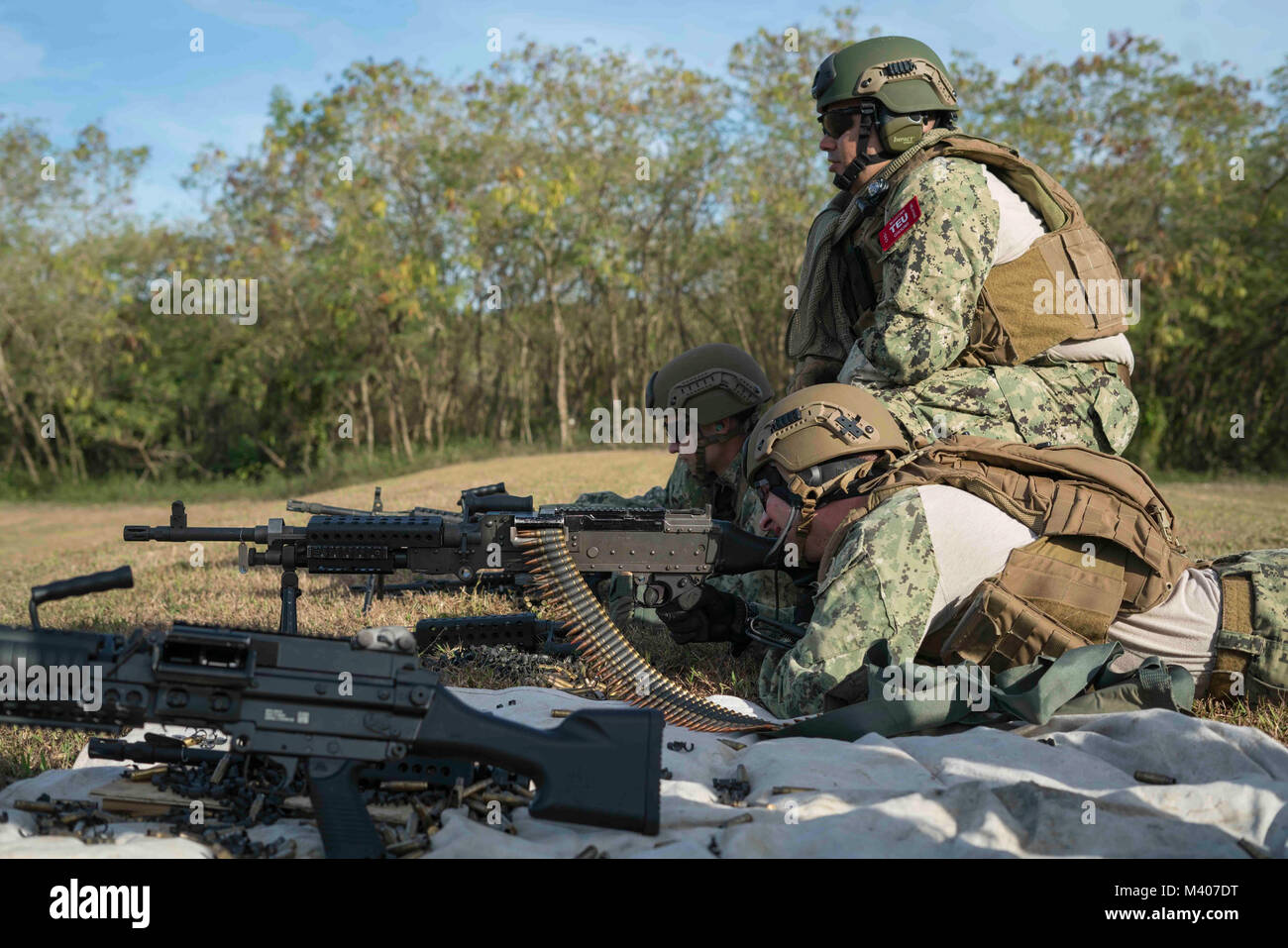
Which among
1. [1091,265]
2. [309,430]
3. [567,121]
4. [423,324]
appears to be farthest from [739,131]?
[1091,265]

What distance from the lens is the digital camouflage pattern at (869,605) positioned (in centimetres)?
443

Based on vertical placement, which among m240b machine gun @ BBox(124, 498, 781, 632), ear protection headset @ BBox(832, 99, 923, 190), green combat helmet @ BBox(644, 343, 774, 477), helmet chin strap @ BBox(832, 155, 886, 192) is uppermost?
ear protection headset @ BBox(832, 99, 923, 190)

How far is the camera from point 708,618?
553cm

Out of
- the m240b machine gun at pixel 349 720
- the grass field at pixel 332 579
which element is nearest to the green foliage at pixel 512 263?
the grass field at pixel 332 579

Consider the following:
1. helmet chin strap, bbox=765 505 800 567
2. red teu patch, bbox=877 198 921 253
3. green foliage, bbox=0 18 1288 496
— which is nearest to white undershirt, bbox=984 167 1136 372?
red teu patch, bbox=877 198 921 253

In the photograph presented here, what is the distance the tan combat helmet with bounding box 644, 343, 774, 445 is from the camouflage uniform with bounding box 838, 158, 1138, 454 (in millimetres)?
1637

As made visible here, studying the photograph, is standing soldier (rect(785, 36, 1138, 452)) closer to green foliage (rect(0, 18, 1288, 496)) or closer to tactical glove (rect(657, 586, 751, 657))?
tactical glove (rect(657, 586, 751, 657))

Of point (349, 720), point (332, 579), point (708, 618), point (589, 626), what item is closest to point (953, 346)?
point (708, 618)

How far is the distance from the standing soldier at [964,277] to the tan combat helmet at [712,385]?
1221mm

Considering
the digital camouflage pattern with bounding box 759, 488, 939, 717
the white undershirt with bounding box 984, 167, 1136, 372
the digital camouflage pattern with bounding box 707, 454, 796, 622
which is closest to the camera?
the digital camouflage pattern with bounding box 759, 488, 939, 717

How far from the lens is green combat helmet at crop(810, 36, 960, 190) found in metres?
5.53

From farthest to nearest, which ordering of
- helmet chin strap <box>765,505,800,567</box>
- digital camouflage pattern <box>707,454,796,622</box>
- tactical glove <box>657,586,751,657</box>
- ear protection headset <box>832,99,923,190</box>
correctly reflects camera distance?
digital camouflage pattern <box>707,454,796,622</box> → ear protection headset <box>832,99,923,190</box> → tactical glove <box>657,586,751,657</box> → helmet chin strap <box>765,505,800,567</box>

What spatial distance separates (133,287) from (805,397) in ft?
68.7
